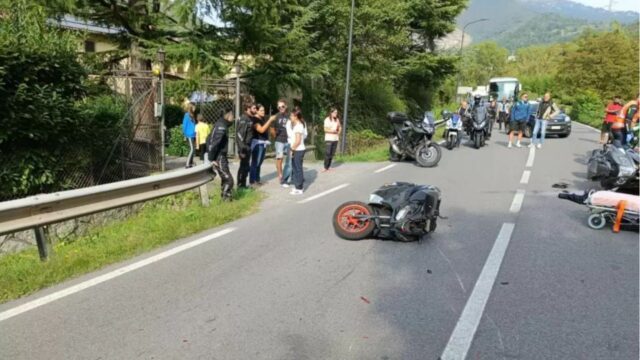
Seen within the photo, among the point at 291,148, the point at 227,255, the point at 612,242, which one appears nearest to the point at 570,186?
the point at 612,242

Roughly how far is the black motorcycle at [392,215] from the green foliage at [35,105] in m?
5.06

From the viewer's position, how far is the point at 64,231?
8.82 metres

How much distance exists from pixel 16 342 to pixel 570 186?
10308 millimetres

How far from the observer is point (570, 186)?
1121 centimetres

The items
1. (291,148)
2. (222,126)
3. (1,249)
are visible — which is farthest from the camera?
(291,148)

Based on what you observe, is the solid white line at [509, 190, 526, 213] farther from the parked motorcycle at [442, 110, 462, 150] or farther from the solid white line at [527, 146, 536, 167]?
the parked motorcycle at [442, 110, 462, 150]

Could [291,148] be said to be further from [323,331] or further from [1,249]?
[323,331]

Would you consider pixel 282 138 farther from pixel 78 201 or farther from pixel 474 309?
pixel 474 309

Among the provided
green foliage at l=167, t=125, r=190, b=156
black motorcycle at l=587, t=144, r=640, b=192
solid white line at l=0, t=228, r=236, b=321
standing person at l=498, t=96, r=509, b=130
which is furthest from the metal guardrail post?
standing person at l=498, t=96, r=509, b=130

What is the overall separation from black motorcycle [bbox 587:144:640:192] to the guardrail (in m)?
Result: 6.93

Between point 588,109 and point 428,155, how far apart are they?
3011 cm

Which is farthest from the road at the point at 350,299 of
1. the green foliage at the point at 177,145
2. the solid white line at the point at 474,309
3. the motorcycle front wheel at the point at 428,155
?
the green foliage at the point at 177,145

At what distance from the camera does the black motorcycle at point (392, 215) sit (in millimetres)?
6668

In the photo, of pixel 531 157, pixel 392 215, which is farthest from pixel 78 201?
pixel 531 157
